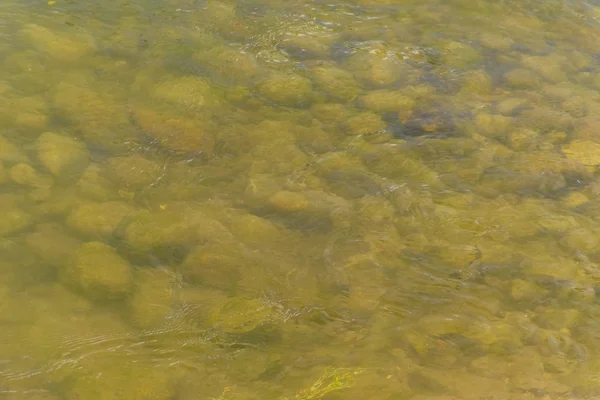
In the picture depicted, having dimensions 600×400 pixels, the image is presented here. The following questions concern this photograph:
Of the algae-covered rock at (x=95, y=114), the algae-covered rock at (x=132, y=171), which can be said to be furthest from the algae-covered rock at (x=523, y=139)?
the algae-covered rock at (x=95, y=114)

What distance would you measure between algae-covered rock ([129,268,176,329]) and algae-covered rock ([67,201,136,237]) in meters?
0.31

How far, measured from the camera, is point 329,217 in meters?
2.90

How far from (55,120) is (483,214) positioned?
7.75 feet

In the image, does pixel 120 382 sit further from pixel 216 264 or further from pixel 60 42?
pixel 60 42

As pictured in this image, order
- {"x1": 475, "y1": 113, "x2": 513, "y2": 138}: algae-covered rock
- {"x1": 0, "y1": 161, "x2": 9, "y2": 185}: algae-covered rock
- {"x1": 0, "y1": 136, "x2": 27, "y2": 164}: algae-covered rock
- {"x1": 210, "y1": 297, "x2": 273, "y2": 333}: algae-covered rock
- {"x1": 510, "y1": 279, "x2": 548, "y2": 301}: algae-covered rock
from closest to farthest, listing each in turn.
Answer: {"x1": 210, "y1": 297, "x2": 273, "y2": 333}: algae-covered rock
{"x1": 510, "y1": 279, "x2": 548, "y2": 301}: algae-covered rock
{"x1": 0, "y1": 161, "x2": 9, "y2": 185}: algae-covered rock
{"x1": 0, "y1": 136, "x2": 27, "y2": 164}: algae-covered rock
{"x1": 475, "y1": 113, "x2": 513, "y2": 138}: algae-covered rock

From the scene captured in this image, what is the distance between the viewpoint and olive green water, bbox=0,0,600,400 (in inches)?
89.9

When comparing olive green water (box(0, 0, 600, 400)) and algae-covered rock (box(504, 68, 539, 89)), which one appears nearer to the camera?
olive green water (box(0, 0, 600, 400))

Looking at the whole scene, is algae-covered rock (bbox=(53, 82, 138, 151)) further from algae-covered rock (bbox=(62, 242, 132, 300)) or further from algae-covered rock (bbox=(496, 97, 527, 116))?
algae-covered rock (bbox=(496, 97, 527, 116))

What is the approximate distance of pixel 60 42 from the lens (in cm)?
377

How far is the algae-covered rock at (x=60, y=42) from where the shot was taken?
3.69m

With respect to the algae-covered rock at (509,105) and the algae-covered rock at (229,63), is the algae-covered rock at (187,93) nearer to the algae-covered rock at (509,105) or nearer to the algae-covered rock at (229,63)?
the algae-covered rock at (229,63)

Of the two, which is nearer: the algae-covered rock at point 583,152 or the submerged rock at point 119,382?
the submerged rock at point 119,382

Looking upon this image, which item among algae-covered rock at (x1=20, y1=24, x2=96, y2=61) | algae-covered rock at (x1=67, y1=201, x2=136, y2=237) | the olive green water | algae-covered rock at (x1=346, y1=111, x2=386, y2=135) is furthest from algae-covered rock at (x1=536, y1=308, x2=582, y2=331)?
algae-covered rock at (x1=20, y1=24, x2=96, y2=61)

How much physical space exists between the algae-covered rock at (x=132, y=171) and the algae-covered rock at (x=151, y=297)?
0.56 metres
